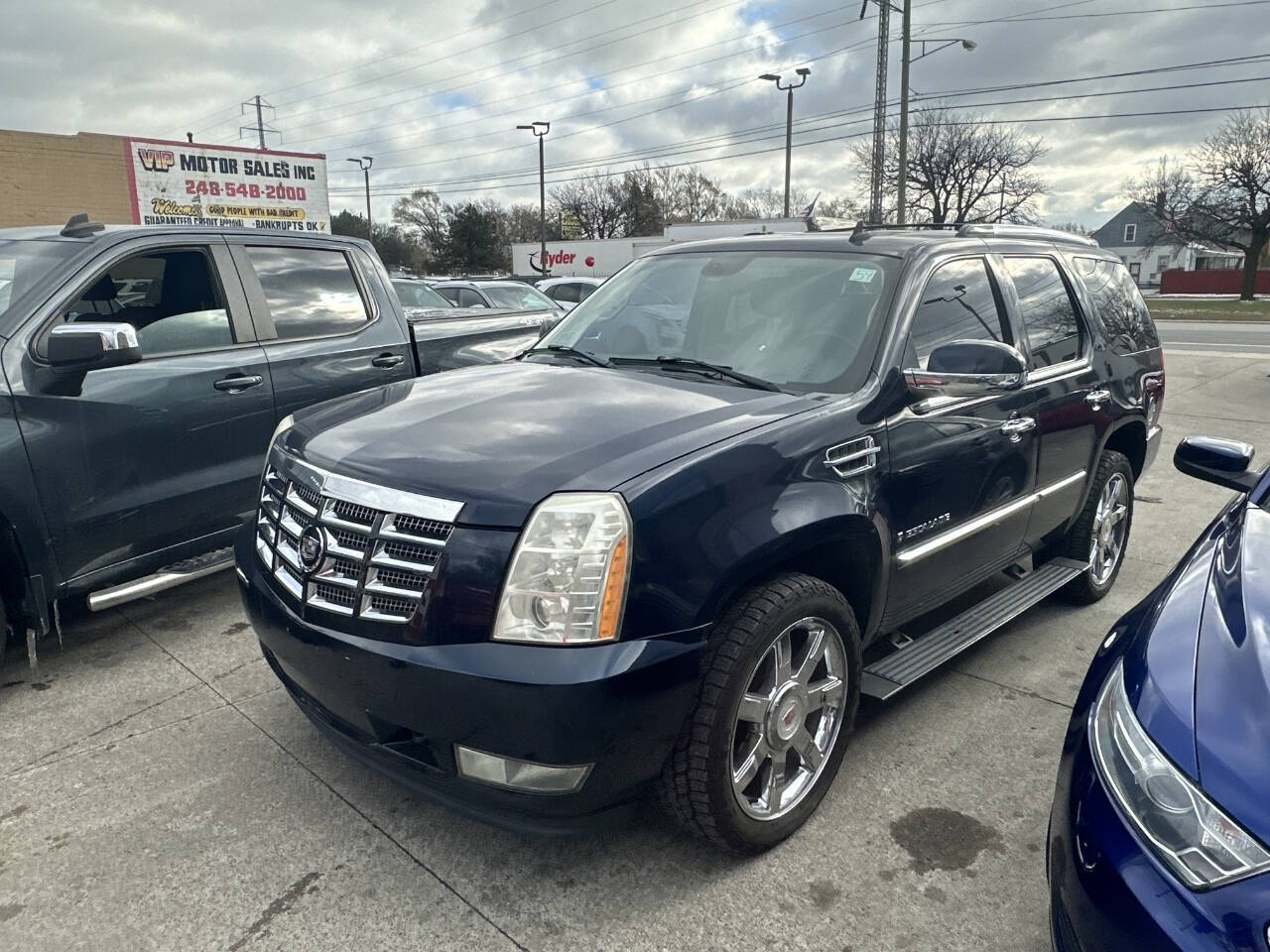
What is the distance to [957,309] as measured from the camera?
343 centimetres

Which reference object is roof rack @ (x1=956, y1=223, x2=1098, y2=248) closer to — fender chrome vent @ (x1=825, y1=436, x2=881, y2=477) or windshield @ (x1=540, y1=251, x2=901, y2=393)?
windshield @ (x1=540, y1=251, x2=901, y2=393)

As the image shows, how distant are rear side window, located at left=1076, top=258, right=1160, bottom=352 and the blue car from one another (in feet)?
8.21

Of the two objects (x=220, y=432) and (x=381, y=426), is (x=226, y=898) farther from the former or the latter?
(x=220, y=432)

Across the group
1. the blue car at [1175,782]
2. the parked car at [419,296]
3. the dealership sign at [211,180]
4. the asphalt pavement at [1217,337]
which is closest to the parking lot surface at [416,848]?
the blue car at [1175,782]

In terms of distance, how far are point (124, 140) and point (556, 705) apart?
28093mm

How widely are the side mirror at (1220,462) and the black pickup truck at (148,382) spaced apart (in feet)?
11.1

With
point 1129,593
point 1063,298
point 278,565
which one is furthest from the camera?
point 1129,593

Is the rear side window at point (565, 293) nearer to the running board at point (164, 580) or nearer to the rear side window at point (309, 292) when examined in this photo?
the rear side window at point (309, 292)

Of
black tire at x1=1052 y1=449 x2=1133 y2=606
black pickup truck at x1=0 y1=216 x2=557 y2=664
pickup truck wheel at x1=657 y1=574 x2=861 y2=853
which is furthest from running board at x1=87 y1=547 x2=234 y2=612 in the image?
black tire at x1=1052 y1=449 x2=1133 y2=606

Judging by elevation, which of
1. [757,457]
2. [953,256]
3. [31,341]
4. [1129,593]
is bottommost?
[1129,593]

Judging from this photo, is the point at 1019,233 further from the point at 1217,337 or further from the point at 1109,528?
the point at 1217,337

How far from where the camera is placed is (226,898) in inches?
96.6

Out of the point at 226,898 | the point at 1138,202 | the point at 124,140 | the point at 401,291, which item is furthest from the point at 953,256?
the point at 1138,202

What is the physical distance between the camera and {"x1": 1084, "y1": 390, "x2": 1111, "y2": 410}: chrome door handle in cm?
409
